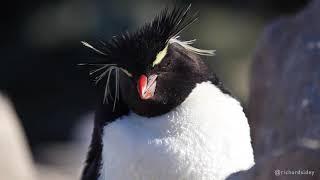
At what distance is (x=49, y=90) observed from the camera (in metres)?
7.26

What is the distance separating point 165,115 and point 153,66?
14 centimetres

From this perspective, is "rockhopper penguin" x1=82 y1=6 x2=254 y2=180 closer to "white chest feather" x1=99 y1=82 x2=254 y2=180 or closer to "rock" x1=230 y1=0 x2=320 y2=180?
"white chest feather" x1=99 y1=82 x2=254 y2=180

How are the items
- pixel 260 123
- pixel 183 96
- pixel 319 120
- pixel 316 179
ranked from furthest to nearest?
pixel 260 123
pixel 183 96
pixel 319 120
pixel 316 179

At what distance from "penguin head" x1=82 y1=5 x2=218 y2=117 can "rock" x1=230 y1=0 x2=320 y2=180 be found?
0.90 feet

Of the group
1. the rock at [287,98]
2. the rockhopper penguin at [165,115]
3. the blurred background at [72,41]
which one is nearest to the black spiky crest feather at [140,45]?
the rockhopper penguin at [165,115]

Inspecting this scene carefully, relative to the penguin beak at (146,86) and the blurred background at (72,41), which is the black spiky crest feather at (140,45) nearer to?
the penguin beak at (146,86)

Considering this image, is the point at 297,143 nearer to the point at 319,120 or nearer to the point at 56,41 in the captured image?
the point at 319,120

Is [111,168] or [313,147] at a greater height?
[313,147]

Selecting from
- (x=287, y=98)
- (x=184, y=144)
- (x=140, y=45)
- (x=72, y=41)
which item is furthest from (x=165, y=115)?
(x=72, y=41)

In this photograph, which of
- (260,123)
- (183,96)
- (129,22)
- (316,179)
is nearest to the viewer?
(316,179)

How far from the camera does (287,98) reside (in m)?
2.73

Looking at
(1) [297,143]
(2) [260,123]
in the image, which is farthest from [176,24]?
(2) [260,123]

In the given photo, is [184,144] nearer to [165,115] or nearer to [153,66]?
[165,115]

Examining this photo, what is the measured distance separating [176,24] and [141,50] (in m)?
0.15
